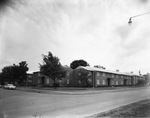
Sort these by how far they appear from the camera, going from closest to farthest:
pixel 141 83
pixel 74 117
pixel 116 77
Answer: pixel 74 117
pixel 116 77
pixel 141 83

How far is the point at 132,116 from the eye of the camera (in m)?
6.13

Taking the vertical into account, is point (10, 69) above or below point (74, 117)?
above

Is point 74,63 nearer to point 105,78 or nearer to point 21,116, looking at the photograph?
point 105,78

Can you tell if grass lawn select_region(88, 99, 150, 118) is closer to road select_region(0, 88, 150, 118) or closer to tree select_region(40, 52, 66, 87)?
road select_region(0, 88, 150, 118)

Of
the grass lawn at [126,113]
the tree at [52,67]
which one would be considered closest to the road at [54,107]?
the grass lawn at [126,113]

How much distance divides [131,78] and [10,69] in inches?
2151

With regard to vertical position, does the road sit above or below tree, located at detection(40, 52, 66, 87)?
below

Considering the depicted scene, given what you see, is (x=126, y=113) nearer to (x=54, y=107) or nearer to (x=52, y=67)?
(x=54, y=107)

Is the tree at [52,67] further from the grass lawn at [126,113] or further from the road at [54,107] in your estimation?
the grass lawn at [126,113]

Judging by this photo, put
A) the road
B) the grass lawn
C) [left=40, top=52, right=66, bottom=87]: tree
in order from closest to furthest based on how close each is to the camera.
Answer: the grass lawn
the road
[left=40, top=52, right=66, bottom=87]: tree

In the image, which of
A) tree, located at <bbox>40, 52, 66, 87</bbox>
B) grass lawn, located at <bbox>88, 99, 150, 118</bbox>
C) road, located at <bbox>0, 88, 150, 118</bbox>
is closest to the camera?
grass lawn, located at <bbox>88, 99, 150, 118</bbox>

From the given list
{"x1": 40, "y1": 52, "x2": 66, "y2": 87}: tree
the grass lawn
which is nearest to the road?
the grass lawn

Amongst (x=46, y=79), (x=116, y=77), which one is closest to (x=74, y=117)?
(x=46, y=79)

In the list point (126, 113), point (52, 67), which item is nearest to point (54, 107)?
point (126, 113)
